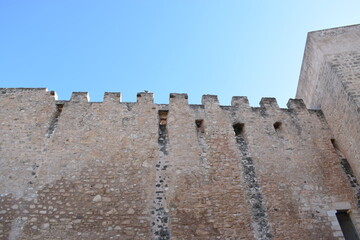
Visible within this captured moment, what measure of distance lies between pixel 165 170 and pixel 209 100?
264cm

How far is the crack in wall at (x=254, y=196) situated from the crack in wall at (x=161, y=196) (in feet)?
6.18

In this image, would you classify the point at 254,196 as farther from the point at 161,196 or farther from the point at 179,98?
the point at 179,98

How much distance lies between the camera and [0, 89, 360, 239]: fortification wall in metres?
5.86

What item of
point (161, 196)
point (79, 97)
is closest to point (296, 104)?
point (161, 196)

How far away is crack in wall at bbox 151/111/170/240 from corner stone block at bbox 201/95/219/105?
1451 mm

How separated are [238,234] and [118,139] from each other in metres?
3.56

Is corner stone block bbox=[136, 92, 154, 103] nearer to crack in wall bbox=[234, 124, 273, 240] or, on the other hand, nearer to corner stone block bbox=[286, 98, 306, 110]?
crack in wall bbox=[234, 124, 273, 240]

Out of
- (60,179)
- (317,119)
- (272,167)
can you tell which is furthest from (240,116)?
(60,179)

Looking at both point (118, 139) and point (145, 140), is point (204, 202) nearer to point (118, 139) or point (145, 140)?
point (145, 140)

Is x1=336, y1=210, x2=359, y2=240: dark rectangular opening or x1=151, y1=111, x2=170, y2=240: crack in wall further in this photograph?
x1=336, y1=210, x2=359, y2=240: dark rectangular opening

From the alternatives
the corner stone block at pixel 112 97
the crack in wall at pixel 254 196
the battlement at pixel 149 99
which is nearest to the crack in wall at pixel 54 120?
the battlement at pixel 149 99

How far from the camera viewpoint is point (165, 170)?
21.8 feet

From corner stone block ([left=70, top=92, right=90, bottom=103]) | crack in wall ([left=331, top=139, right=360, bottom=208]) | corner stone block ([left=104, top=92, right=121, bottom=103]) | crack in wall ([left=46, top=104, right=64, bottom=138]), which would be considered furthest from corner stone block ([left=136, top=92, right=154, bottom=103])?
crack in wall ([left=331, top=139, right=360, bottom=208])

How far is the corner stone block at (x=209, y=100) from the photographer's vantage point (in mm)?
8172
